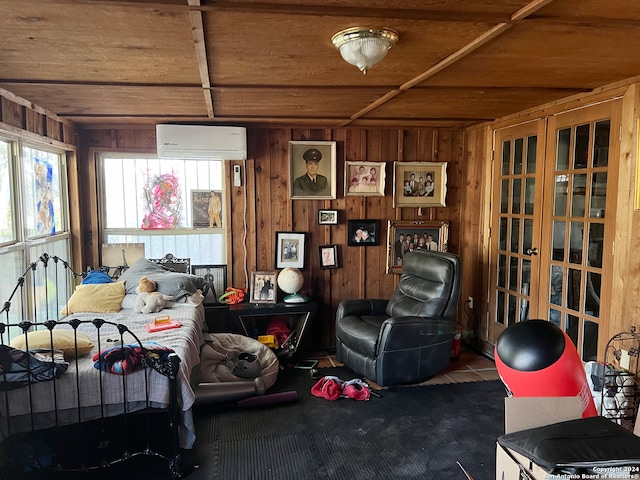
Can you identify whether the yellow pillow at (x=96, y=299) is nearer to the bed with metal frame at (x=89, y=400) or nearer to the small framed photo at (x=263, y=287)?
the bed with metal frame at (x=89, y=400)

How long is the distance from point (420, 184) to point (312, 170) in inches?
46.2

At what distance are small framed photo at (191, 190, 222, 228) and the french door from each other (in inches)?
108

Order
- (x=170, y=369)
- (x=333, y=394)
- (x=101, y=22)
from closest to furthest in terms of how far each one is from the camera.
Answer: (x=101, y=22) → (x=170, y=369) → (x=333, y=394)

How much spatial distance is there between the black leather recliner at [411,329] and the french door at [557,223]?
0.63 meters

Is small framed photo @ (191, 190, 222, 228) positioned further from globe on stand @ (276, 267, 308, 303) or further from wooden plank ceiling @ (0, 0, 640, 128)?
wooden plank ceiling @ (0, 0, 640, 128)

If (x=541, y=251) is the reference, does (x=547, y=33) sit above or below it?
above

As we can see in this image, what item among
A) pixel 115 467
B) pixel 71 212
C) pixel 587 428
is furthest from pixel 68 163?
pixel 587 428

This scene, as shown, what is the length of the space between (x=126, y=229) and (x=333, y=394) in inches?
102

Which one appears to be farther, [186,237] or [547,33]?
[186,237]

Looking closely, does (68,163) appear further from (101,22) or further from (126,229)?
(101,22)

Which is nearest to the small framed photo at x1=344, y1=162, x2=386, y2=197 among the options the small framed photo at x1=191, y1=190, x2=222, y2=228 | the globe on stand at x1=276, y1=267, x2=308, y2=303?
the globe on stand at x1=276, y1=267, x2=308, y2=303

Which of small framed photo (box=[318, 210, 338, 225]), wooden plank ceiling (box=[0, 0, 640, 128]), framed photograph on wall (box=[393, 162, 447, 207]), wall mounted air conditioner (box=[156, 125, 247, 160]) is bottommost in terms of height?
small framed photo (box=[318, 210, 338, 225])

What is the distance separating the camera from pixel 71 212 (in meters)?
4.36

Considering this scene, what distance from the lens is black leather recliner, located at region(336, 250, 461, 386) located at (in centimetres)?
377
